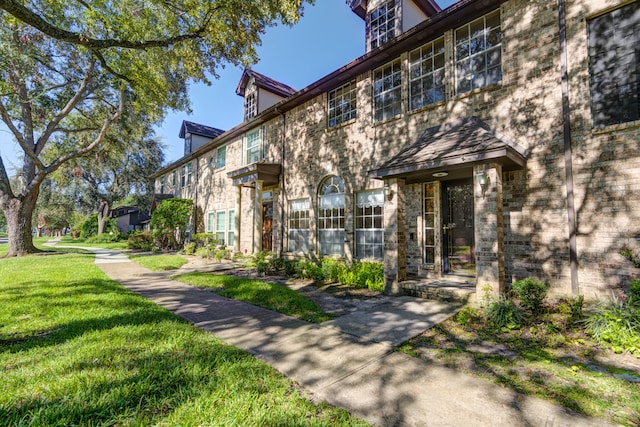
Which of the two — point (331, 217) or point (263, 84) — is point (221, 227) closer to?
point (263, 84)

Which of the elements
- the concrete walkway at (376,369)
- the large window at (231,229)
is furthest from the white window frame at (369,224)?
the large window at (231,229)

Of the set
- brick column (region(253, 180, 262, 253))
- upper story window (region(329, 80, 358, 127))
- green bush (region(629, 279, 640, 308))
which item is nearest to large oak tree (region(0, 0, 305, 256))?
upper story window (region(329, 80, 358, 127))

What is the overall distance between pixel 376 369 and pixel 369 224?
18.6 feet

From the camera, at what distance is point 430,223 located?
Answer: 742 cm

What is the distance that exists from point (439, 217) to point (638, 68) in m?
4.29

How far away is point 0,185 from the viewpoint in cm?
1346

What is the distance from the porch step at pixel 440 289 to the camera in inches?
224

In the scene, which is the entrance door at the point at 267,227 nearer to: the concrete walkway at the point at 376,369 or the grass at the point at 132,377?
the concrete walkway at the point at 376,369

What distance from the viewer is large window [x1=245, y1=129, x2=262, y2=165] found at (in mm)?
13596

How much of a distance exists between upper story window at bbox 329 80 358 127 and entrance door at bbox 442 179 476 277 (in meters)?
4.14

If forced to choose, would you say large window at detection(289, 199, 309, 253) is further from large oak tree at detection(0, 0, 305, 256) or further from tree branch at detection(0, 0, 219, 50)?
tree branch at detection(0, 0, 219, 50)

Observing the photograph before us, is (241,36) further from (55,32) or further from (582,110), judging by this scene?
(582,110)

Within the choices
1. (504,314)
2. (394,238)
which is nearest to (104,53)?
(394,238)

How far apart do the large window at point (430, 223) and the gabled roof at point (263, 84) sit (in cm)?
1082
